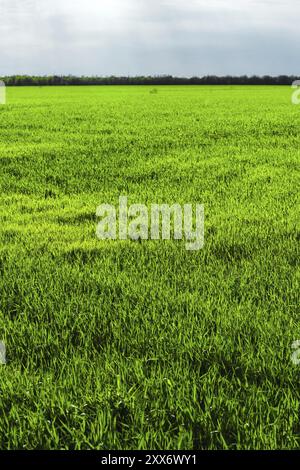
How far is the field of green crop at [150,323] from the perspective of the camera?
2662mm

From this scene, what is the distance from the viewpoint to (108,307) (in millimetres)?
3963

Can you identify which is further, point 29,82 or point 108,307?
point 29,82

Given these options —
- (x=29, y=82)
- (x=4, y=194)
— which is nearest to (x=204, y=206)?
(x=4, y=194)

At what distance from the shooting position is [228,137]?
1577cm

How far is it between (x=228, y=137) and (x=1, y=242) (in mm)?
11072

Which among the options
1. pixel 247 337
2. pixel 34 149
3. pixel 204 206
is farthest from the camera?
pixel 34 149

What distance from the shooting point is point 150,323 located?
3.70m

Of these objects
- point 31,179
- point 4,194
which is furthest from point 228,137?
point 4,194

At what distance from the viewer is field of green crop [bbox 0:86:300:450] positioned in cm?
266

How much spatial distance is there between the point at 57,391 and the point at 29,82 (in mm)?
89798
